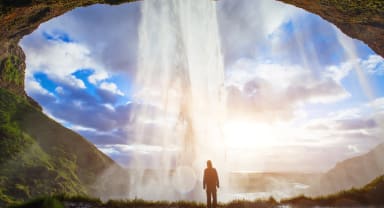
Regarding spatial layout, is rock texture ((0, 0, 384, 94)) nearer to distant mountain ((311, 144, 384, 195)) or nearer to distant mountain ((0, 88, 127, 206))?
distant mountain ((0, 88, 127, 206))

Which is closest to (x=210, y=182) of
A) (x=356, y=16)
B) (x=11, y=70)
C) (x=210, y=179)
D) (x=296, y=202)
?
(x=210, y=179)

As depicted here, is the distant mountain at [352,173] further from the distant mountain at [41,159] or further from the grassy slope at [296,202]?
the grassy slope at [296,202]

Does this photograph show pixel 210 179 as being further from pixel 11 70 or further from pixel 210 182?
pixel 11 70

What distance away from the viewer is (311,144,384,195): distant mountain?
14512 centimetres

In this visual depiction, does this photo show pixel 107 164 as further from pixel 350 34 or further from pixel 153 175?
pixel 350 34

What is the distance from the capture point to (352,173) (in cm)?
15775

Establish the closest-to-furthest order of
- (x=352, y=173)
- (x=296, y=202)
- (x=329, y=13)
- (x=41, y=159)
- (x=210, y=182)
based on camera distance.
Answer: (x=210, y=182) → (x=296, y=202) → (x=329, y=13) → (x=41, y=159) → (x=352, y=173)

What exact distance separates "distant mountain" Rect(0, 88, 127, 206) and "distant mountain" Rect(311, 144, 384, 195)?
119 m

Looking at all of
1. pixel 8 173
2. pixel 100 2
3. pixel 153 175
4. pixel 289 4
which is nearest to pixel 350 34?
pixel 289 4

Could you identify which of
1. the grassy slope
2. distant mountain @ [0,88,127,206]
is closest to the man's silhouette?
the grassy slope

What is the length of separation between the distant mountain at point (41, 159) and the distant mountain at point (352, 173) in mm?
119252

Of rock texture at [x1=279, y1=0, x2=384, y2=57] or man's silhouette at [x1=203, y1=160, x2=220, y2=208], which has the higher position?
rock texture at [x1=279, y1=0, x2=384, y2=57]

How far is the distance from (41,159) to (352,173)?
533ft

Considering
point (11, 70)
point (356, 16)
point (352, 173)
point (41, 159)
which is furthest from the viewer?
point (352, 173)
